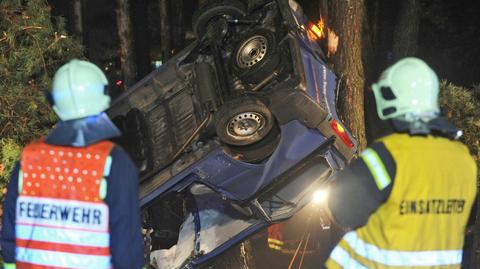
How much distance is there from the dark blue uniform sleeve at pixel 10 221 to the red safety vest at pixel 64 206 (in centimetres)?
6

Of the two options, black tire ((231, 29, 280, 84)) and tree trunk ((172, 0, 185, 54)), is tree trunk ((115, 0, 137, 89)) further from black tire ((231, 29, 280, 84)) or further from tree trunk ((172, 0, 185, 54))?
black tire ((231, 29, 280, 84))

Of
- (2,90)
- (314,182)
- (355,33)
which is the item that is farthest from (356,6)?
(2,90)

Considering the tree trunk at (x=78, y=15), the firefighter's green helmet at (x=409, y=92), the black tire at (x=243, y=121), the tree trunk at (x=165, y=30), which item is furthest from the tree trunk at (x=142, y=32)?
the firefighter's green helmet at (x=409, y=92)

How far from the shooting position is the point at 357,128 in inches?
223

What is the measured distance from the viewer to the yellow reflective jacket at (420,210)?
2.35m

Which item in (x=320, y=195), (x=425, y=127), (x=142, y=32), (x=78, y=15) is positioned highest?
(x=142, y=32)

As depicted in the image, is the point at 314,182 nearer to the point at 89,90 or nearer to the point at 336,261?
the point at 336,261

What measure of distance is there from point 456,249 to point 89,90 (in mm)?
1766

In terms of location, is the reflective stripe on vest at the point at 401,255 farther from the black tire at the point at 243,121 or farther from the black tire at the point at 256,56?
the black tire at the point at 256,56

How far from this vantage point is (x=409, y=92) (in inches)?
96.6

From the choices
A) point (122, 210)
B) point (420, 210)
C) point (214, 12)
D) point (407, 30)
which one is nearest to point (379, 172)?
point (420, 210)

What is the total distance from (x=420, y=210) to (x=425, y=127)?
13.9 inches

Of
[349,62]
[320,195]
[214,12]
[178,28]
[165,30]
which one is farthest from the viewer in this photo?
[178,28]

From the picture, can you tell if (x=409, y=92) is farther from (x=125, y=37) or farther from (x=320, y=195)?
(x=125, y=37)
